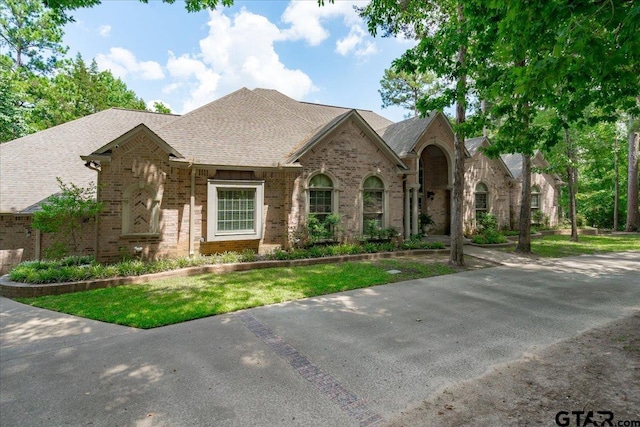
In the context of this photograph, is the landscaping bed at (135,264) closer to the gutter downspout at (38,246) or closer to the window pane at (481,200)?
the gutter downspout at (38,246)

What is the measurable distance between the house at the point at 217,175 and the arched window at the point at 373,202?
0.18ft

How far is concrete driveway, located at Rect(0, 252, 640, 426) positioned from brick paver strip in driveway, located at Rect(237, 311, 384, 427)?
17 mm

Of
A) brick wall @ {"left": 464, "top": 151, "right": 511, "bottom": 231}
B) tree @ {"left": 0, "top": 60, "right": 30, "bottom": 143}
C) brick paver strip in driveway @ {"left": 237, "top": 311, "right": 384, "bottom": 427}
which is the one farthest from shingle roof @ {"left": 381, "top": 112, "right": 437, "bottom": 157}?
tree @ {"left": 0, "top": 60, "right": 30, "bottom": 143}

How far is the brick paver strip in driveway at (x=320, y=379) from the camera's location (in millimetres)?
3322

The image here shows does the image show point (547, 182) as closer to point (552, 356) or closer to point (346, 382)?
point (552, 356)

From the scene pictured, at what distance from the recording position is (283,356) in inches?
186

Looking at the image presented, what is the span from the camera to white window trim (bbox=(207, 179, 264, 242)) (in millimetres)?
11703

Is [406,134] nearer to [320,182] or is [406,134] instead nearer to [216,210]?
[320,182]

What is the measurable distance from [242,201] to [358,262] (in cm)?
524

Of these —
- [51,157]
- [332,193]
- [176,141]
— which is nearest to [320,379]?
[332,193]

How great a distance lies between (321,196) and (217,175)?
4.46 metres

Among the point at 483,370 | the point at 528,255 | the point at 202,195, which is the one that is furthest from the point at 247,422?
the point at 528,255

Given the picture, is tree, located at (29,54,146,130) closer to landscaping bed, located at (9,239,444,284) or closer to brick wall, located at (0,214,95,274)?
brick wall, located at (0,214,95,274)

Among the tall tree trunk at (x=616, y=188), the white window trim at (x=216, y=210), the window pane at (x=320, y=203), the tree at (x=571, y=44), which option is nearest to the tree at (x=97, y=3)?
the tree at (x=571, y=44)
